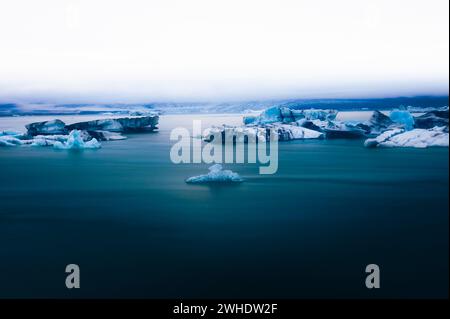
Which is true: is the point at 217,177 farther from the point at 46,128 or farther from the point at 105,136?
the point at 46,128

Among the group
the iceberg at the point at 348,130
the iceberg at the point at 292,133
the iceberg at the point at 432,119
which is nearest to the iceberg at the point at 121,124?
the iceberg at the point at 292,133

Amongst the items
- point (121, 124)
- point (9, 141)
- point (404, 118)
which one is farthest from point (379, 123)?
point (9, 141)

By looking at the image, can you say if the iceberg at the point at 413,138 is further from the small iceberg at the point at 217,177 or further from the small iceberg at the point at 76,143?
the small iceberg at the point at 76,143

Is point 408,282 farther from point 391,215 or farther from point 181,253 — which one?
point 181,253

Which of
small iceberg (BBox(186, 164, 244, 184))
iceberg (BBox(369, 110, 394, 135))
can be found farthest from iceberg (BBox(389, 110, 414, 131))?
small iceberg (BBox(186, 164, 244, 184))

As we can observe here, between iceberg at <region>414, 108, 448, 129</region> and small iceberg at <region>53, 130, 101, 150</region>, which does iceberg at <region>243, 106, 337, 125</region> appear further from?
small iceberg at <region>53, 130, 101, 150</region>
